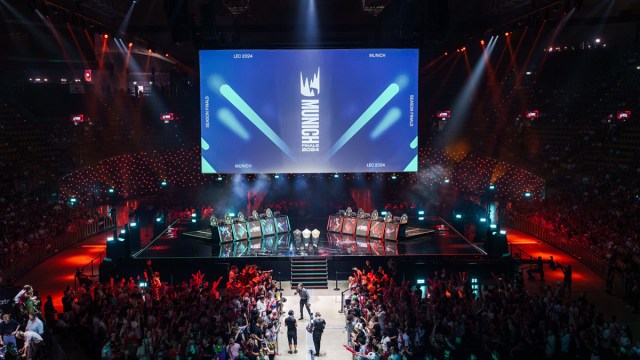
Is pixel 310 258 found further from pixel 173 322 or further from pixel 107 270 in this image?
pixel 173 322

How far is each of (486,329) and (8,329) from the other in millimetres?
10080

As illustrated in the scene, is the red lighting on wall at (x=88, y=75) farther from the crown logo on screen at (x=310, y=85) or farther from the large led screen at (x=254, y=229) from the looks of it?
the crown logo on screen at (x=310, y=85)

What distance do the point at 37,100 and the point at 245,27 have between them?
64.7 feet

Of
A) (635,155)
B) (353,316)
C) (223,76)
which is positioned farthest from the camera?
(635,155)

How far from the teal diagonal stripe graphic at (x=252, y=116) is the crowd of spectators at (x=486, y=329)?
10729 mm

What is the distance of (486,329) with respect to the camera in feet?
49.5

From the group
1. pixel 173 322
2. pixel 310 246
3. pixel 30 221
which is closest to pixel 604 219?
pixel 310 246

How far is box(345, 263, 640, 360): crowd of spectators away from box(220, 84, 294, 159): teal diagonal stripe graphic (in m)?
10.7

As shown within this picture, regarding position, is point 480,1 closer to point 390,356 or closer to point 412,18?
point 412,18

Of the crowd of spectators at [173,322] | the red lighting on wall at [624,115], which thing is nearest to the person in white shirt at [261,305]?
the crowd of spectators at [173,322]

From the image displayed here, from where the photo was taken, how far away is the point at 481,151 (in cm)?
4006

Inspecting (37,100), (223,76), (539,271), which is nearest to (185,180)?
(37,100)

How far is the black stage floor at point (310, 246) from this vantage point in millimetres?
24047

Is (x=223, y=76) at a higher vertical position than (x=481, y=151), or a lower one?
higher
